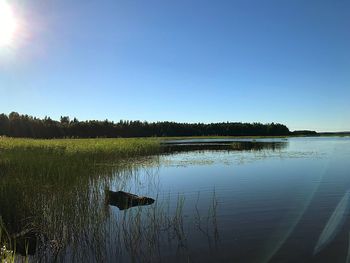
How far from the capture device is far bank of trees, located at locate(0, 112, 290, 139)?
3861 inches

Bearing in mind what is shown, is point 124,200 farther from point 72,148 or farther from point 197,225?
point 72,148

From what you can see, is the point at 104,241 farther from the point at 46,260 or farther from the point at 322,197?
the point at 322,197

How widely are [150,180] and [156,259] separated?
489 inches

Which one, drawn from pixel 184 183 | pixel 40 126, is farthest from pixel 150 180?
pixel 40 126

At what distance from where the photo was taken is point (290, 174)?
2291 cm

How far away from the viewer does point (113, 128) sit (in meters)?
112

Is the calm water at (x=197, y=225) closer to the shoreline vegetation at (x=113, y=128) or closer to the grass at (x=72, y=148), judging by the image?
the grass at (x=72, y=148)

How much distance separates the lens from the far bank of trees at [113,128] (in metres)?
98.1

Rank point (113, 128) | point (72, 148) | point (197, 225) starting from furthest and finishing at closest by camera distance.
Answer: point (113, 128) → point (72, 148) → point (197, 225)

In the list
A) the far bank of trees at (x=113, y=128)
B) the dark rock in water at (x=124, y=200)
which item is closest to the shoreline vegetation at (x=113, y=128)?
the far bank of trees at (x=113, y=128)

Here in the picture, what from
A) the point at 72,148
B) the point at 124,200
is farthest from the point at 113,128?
the point at 124,200

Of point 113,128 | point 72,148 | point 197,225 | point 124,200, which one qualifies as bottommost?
point 197,225

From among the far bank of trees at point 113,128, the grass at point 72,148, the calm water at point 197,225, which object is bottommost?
the calm water at point 197,225

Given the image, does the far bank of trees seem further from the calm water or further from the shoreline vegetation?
the calm water
